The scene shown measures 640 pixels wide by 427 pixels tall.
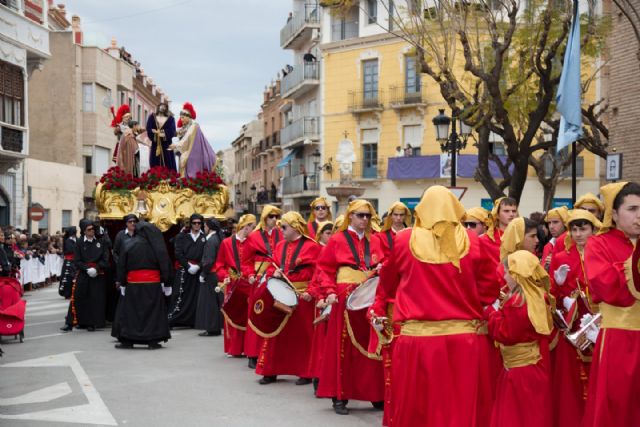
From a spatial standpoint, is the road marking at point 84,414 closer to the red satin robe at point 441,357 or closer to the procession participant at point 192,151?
the red satin robe at point 441,357

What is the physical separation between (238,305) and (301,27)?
40390 millimetres

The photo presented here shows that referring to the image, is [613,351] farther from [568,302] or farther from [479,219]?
[479,219]

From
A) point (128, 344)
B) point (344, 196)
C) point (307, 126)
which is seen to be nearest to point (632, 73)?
point (344, 196)

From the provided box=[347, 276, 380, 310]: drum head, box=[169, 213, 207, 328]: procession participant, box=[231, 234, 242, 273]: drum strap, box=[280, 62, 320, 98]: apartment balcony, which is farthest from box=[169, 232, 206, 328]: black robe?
box=[280, 62, 320, 98]: apartment balcony

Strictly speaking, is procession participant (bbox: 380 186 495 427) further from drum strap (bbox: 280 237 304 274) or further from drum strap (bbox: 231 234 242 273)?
drum strap (bbox: 231 234 242 273)

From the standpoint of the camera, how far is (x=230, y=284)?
1357 cm

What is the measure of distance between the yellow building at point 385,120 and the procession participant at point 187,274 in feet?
79.3

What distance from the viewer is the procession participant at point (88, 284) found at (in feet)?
54.5

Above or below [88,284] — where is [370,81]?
above

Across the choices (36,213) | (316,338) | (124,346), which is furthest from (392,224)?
(36,213)

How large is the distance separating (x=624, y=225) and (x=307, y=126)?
147ft

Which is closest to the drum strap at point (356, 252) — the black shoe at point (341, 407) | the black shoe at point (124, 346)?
the black shoe at point (341, 407)

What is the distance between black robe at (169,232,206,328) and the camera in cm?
1698

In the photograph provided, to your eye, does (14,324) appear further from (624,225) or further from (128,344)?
(624,225)
